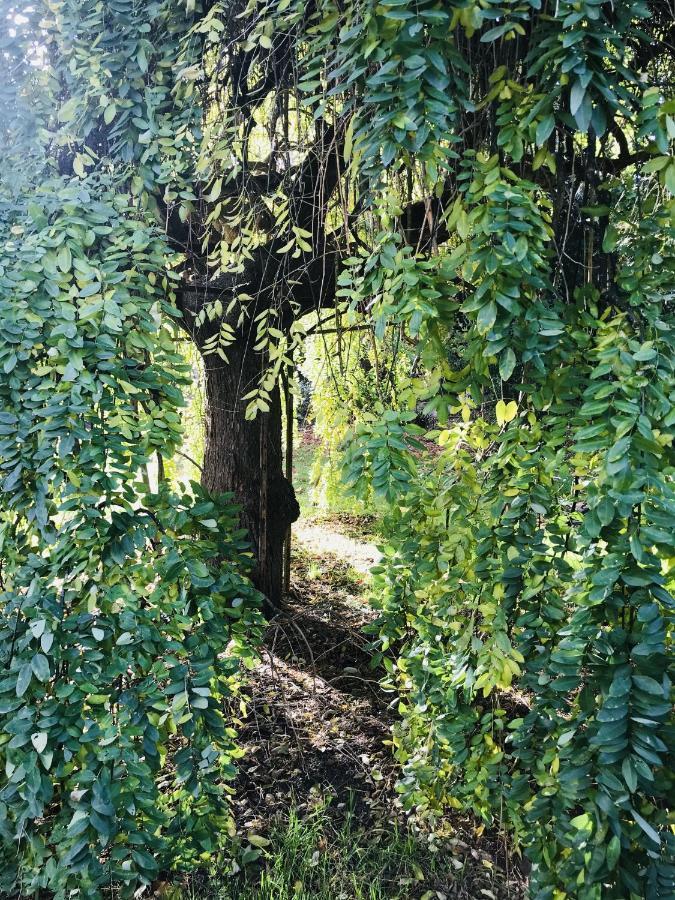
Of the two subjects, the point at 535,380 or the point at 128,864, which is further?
the point at 128,864

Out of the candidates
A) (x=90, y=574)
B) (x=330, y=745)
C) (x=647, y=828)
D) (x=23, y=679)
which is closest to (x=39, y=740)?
(x=23, y=679)

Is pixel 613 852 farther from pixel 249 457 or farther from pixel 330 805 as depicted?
pixel 249 457

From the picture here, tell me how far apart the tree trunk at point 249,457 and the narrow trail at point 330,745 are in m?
0.38

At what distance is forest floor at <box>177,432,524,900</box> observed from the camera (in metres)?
2.10

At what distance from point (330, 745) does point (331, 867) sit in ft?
1.98

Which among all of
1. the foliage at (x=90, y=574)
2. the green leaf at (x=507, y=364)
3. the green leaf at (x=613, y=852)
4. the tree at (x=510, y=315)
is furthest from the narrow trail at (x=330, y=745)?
the green leaf at (x=507, y=364)

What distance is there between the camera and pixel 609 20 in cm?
128

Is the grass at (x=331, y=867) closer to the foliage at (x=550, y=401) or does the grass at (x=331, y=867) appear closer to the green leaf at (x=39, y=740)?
the foliage at (x=550, y=401)

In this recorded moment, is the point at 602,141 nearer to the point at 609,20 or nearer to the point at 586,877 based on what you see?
the point at 609,20

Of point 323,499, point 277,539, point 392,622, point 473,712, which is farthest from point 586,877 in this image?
point 323,499

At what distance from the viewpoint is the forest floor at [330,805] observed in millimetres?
2102

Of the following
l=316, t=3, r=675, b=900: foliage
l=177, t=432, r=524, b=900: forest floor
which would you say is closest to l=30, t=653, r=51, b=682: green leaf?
l=316, t=3, r=675, b=900: foliage

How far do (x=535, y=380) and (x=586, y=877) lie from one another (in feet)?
3.43

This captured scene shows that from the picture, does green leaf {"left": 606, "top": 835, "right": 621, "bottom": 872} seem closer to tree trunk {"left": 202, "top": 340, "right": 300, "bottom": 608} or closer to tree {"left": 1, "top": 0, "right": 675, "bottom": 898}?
tree {"left": 1, "top": 0, "right": 675, "bottom": 898}
